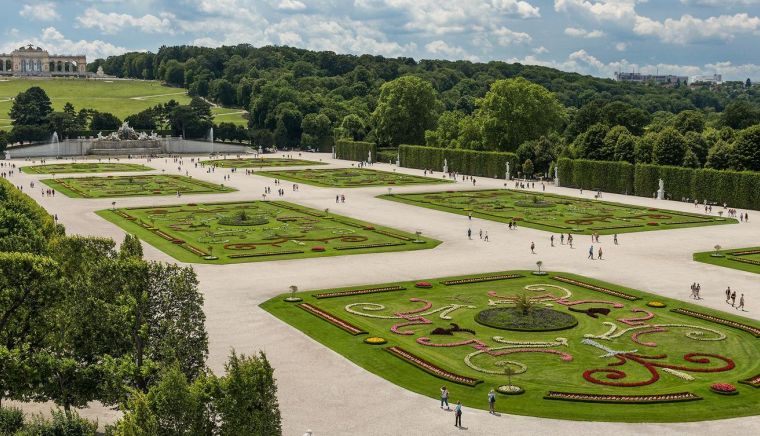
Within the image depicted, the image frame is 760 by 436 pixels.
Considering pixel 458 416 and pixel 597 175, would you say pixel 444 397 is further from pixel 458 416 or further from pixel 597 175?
pixel 597 175

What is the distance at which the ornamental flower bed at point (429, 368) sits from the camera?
28781 mm

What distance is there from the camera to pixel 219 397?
2008cm

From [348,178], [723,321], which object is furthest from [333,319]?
[348,178]

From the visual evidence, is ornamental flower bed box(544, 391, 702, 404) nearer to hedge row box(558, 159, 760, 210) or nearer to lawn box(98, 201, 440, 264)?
lawn box(98, 201, 440, 264)

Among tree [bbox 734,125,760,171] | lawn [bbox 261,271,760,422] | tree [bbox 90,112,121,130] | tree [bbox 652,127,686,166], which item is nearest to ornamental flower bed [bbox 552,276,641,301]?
lawn [bbox 261,271,760,422]

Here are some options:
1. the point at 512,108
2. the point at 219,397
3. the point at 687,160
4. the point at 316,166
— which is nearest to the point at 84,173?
the point at 316,166

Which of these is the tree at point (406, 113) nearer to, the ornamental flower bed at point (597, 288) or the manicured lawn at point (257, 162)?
the manicured lawn at point (257, 162)

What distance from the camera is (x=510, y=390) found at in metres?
27.8

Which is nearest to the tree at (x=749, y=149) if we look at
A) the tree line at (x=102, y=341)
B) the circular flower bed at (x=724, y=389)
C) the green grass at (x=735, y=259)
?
the green grass at (x=735, y=259)

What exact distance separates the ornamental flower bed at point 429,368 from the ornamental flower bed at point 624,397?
2866mm

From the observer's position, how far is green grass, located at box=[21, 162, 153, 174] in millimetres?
112456

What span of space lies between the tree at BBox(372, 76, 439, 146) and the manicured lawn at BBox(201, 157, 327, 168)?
1373 cm

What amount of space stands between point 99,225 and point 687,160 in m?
57.0

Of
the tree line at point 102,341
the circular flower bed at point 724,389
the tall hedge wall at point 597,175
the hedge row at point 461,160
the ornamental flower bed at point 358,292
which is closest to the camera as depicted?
the tree line at point 102,341
